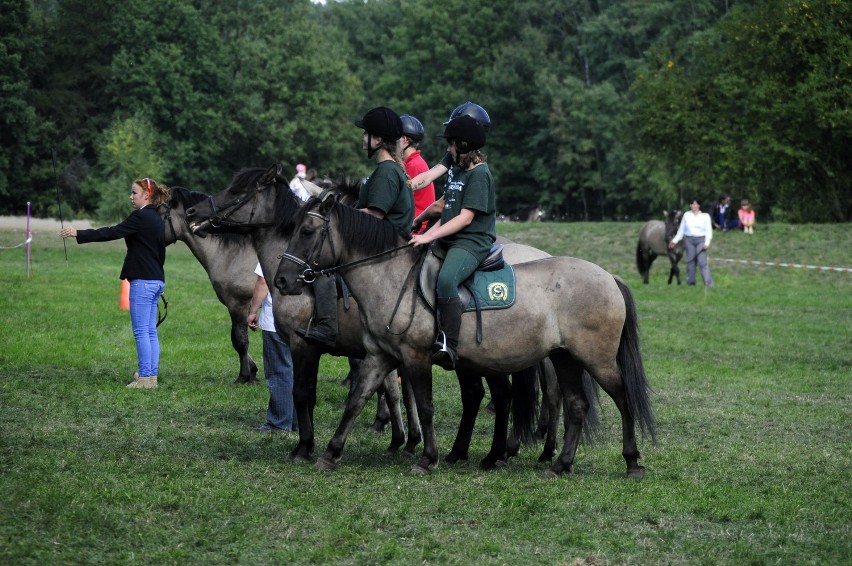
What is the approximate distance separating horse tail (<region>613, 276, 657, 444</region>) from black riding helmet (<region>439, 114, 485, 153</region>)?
1.65 metres

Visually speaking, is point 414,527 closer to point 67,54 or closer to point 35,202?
point 35,202

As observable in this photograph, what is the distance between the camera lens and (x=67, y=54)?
243ft

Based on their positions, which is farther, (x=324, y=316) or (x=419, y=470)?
(x=324, y=316)

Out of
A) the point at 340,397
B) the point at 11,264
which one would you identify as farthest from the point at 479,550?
the point at 11,264

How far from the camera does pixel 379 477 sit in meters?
9.04

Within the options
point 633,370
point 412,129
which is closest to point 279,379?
point 412,129

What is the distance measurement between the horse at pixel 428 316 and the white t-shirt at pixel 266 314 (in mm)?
1762

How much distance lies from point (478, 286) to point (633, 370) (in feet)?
4.81

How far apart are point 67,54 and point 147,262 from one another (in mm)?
65149

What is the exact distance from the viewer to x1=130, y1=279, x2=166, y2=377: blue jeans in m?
13.4

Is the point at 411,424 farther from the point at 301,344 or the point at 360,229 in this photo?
the point at 360,229

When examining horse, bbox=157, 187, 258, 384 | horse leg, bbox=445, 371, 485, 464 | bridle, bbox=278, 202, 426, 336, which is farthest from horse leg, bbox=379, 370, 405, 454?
horse, bbox=157, 187, 258, 384

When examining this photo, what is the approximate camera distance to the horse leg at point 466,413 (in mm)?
9953

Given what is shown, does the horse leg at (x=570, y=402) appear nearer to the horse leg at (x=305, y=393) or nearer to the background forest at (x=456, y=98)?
the horse leg at (x=305, y=393)
